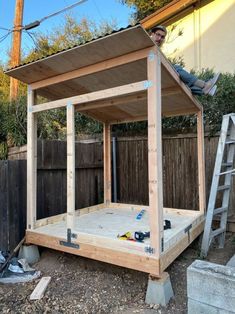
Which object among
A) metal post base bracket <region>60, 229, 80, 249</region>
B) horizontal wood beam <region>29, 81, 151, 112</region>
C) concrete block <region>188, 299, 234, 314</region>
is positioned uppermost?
horizontal wood beam <region>29, 81, 151, 112</region>

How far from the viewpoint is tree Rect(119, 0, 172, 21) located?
25.8ft

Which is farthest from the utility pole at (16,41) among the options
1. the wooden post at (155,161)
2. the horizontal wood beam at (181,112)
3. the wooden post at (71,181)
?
the wooden post at (155,161)

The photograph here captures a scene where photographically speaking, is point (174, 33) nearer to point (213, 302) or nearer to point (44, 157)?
point (44, 157)

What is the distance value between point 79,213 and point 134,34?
274 centimetres

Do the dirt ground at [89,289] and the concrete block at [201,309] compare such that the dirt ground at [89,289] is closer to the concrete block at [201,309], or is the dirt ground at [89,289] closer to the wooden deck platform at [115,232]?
the wooden deck platform at [115,232]

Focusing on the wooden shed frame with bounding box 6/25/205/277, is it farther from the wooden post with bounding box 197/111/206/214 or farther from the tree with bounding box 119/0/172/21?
the tree with bounding box 119/0/172/21

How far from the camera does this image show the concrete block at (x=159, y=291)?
2215 millimetres

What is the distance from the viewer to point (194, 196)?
4.23 metres

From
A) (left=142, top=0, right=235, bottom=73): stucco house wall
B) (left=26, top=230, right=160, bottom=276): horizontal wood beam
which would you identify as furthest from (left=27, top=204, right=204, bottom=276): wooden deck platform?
(left=142, top=0, right=235, bottom=73): stucco house wall

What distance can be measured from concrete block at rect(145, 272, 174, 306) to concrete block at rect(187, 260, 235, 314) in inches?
17.4

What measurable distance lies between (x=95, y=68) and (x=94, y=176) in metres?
2.45

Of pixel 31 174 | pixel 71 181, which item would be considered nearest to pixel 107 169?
pixel 31 174

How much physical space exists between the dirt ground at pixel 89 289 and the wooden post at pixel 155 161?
20.2 inches

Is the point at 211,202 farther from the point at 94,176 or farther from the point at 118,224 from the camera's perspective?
the point at 94,176
